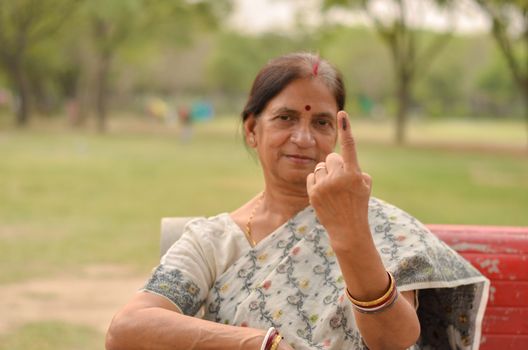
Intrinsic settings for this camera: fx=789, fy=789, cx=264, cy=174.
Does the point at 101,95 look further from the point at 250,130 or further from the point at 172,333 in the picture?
the point at 172,333

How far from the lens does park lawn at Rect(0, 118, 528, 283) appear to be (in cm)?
800

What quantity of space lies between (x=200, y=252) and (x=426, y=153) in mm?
21414

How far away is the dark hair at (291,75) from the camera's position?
7.84ft

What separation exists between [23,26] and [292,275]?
32743mm

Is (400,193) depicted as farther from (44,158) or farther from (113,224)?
(44,158)

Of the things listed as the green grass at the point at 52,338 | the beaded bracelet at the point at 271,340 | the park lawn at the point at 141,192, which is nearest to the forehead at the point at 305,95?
the beaded bracelet at the point at 271,340

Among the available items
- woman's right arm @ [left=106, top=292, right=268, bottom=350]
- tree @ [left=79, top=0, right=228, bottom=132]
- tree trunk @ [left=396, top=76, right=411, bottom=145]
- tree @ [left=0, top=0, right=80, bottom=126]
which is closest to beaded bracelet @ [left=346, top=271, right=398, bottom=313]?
woman's right arm @ [left=106, top=292, right=268, bottom=350]

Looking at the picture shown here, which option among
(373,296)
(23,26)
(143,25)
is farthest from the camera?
(143,25)

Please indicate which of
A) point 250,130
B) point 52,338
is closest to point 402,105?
point 52,338

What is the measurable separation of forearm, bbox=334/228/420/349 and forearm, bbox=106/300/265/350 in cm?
30

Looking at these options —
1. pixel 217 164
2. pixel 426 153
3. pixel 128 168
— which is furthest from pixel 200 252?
pixel 426 153

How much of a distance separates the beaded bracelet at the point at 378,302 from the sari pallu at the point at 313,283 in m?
0.23

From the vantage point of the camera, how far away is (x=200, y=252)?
238cm

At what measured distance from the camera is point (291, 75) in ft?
7.83
